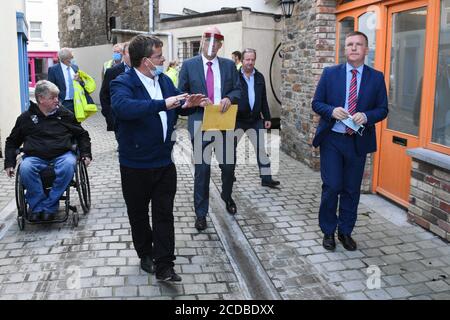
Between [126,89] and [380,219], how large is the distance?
3.24 metres

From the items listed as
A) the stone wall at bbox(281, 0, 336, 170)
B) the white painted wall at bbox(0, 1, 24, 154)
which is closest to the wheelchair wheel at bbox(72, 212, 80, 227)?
the stone wall at bbox(281, 0, 336, 170)

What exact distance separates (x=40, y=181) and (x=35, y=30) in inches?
1327

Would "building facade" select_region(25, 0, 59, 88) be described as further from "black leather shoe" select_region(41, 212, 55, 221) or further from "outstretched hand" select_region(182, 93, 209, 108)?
"outstretched hand" select_region(182, 93, 209, 108)

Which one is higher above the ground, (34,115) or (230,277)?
(34,115)

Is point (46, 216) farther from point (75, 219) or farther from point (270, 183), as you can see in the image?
point (270, 183)

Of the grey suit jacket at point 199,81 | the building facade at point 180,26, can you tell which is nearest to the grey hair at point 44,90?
the grey suit jacket at point 199,81

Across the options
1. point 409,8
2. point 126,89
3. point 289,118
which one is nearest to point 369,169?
point 409,8

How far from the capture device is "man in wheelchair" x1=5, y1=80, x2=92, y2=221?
16.7ft

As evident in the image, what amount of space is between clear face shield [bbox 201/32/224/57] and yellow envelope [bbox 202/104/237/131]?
Answer: 23.3 inches

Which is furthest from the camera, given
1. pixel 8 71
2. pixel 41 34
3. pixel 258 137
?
pixel 41 34

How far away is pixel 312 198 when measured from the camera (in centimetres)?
645

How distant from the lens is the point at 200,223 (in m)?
5.27

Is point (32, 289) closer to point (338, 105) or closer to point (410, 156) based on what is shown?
point (338, 105)

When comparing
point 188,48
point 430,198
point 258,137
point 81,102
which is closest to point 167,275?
point 430,198
